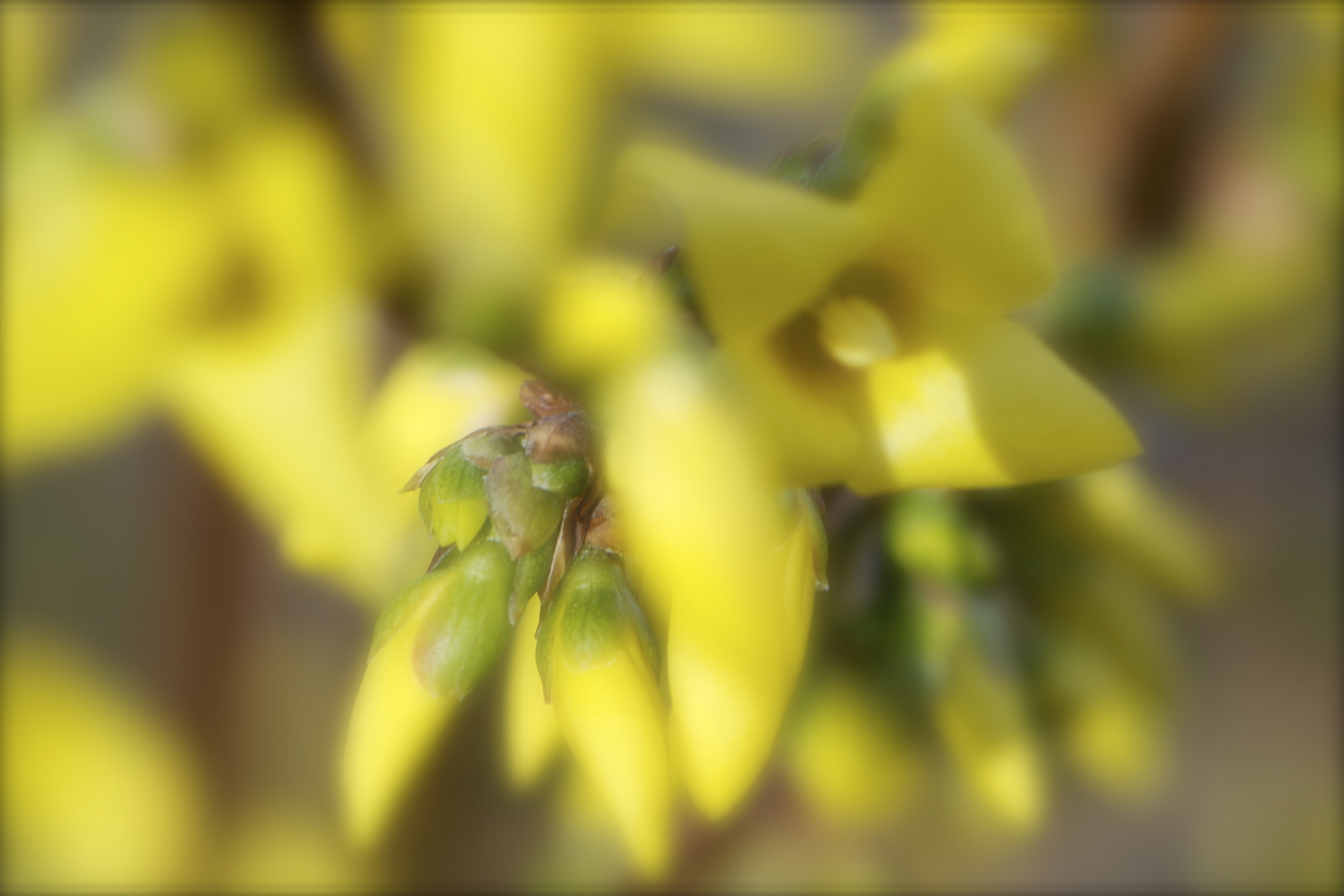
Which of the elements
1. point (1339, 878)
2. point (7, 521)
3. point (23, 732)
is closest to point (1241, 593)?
point (1339, 878)

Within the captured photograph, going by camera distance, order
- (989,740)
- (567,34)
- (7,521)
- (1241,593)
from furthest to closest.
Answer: (7,521) < (1241,593) < (567,34) < (989,740)

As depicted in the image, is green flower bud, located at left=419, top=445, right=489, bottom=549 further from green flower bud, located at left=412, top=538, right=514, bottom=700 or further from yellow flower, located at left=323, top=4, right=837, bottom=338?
yellow flower, located at left=323, top=4, right=837, bottom=338

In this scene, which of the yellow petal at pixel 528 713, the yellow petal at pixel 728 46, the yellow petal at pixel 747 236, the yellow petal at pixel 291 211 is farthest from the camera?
the yellow petal at pixel 728 46

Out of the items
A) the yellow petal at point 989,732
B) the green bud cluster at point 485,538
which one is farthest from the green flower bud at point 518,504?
the yellow petal at point 989,732

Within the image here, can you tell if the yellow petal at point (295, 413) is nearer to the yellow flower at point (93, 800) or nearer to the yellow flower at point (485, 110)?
Answer: the yellow flower at point (485, 110)

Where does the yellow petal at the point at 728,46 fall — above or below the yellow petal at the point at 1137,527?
above

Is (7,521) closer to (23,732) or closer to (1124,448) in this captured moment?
(23,732)

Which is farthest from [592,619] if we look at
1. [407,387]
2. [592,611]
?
[407,387]

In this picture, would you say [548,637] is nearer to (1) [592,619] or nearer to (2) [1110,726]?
(1) [592,619]
